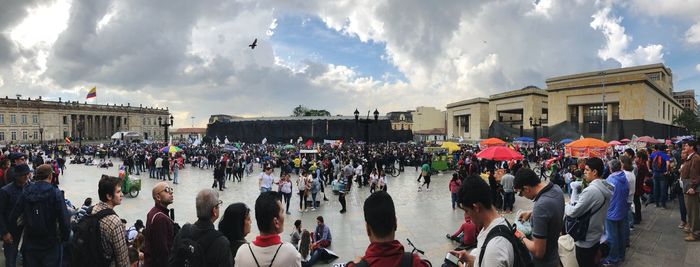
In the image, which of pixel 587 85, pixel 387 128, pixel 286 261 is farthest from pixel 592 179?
pixel 387 128

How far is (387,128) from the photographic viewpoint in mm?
67688

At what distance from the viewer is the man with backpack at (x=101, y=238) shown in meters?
3.41

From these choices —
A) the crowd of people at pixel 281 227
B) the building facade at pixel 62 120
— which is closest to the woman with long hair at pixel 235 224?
the crowd of people at pixel 281 227

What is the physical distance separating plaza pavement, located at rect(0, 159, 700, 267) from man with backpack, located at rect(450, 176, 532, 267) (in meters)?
5.07

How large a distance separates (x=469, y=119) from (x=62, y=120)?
88010 millimetres

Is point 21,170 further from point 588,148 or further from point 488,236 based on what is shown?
point 588,148

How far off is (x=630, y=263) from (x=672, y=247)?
1.44 meters

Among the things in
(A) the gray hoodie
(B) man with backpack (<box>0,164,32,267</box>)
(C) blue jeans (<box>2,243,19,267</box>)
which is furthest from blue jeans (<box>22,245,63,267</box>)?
(A) the gray hoodie

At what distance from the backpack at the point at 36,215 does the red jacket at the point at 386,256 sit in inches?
167

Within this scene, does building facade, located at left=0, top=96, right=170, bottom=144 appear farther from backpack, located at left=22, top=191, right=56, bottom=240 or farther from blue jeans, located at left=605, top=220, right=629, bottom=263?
blue jeans, located at left=605, top=220, right=629, bottom=263

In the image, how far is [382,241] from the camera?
2.05 metres

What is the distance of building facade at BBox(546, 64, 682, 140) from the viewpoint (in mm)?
38125

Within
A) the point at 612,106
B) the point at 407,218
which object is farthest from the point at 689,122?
the point at 407,218

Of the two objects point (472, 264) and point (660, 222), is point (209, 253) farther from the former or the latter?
point (660, 222)
